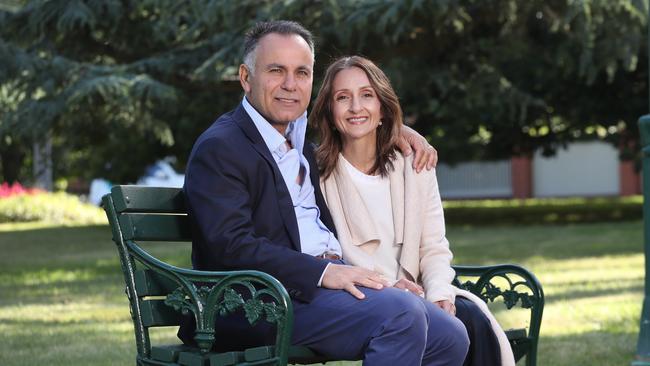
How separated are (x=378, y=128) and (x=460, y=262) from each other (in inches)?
381

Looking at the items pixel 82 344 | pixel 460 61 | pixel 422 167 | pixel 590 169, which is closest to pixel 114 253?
pixel 460 61

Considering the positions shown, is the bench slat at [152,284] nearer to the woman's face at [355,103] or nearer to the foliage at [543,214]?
the woman's face at [355,103]

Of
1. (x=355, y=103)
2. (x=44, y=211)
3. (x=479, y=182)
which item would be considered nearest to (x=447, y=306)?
(x=355, y=103)

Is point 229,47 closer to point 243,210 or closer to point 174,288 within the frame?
point 174,288

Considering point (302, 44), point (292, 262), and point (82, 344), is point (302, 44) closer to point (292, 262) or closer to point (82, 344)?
point (292, 262)

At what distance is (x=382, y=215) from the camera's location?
4840 millimetres

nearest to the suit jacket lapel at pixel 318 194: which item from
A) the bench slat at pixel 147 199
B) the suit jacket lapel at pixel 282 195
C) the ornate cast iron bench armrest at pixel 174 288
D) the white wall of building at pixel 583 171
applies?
the suit jacket lapel at pixel 282 195

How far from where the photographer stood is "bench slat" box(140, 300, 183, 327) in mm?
4500

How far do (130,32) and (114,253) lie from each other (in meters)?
3.42

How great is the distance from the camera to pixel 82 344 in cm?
806

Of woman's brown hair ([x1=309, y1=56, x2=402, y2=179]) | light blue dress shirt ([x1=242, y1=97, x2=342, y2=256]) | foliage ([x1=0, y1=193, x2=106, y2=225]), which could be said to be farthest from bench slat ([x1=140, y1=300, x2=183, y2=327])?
foliage ([x1=0, y1=193, x2=106, y2=225])

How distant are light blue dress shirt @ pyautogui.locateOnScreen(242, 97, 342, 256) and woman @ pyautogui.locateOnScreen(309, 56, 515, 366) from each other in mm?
138

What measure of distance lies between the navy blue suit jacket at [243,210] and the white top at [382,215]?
445 millimetres

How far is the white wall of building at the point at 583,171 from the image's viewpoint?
41406mm
